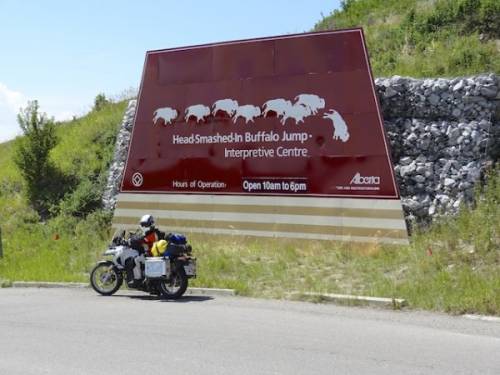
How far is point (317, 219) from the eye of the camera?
1503 centimetres

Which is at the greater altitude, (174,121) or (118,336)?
(174,121)

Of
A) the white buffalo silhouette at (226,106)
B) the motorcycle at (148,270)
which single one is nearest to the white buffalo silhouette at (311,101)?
the white buffalo silhouette at (226,106)

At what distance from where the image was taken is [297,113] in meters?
15.6

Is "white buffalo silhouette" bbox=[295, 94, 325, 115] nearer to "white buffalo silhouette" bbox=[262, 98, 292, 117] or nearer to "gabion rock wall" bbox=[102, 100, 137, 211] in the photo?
"white buffalo silhouette" bbox=[262, 98, 292, 117]

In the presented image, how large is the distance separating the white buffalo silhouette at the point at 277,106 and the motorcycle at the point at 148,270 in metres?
5.13

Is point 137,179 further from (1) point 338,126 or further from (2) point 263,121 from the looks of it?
(1) point 338,126

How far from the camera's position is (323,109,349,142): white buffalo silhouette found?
14.9 metres

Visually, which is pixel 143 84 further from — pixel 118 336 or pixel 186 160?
pixel 118 336

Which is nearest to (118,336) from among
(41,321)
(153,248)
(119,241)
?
(41,321)

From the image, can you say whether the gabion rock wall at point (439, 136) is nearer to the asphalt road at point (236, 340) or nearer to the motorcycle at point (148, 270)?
the asphalt road at point (236, 340)

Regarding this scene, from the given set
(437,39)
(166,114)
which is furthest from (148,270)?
(437,39)

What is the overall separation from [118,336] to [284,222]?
7568 millimetres

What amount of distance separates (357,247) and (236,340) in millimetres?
6734

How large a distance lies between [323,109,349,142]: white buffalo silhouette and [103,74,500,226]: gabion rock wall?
108cm
